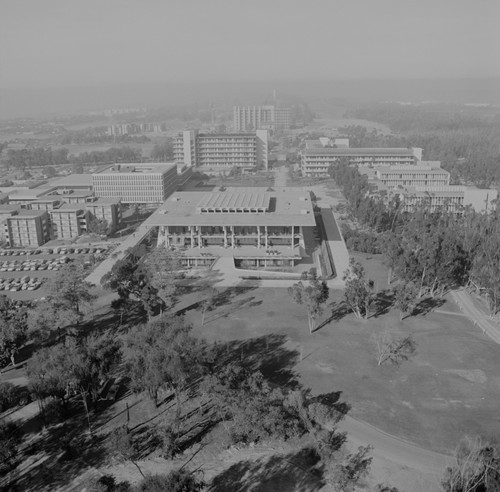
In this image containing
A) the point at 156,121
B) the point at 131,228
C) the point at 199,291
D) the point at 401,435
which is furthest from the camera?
the point at 156,121

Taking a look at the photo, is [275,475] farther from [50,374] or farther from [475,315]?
[475,315]

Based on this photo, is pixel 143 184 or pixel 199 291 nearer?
pixel 199 291

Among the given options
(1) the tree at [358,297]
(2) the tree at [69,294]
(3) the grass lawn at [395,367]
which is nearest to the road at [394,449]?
(3) the grass lawn at [395,367]

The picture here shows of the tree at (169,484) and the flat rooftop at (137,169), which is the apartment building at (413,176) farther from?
the tree at (169,484)

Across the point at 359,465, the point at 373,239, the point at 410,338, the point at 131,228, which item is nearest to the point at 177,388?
the point at 359,465

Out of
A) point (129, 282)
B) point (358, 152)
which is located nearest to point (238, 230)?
point (129, 282)

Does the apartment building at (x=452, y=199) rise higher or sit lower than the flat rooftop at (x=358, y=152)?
lower

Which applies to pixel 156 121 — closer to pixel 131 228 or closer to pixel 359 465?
pixel 131 228

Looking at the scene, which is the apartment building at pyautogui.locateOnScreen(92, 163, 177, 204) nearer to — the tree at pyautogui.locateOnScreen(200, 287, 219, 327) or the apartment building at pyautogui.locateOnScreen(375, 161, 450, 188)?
the apartment building at pyautogui.locateOnScreen(375, 161, 450, 188)
